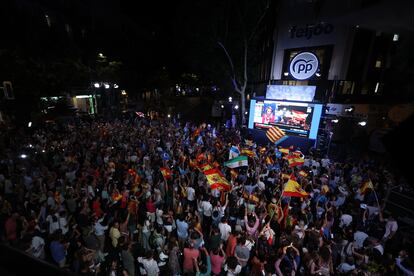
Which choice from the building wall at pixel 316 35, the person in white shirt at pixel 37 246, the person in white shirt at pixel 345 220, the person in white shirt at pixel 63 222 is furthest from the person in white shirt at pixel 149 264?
the building wall at pixel 316 35

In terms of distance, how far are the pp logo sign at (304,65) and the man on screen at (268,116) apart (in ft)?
12.2

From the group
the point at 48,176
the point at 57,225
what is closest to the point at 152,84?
the point at 48,176

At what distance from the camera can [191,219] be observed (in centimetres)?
643

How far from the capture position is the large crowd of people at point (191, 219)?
5242 millimetres

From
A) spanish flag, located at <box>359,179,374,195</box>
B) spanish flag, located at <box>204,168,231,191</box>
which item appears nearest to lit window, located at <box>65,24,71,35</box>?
spanish flag, located at <box>204,168,231,191</box>

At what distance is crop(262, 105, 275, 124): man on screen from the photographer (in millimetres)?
18188

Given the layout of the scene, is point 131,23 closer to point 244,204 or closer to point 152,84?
point 152,84

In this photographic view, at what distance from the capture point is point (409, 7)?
18266mm

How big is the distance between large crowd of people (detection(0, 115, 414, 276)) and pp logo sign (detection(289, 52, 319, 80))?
930cm

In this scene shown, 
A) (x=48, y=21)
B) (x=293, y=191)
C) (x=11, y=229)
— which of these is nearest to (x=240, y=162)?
(x=293, y=191)

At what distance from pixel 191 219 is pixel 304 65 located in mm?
16522

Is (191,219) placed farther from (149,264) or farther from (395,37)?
(395,37)

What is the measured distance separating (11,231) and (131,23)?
43014mm

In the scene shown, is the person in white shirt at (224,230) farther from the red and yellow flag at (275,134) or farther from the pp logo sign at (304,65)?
the pp logo sign at (304,65)
